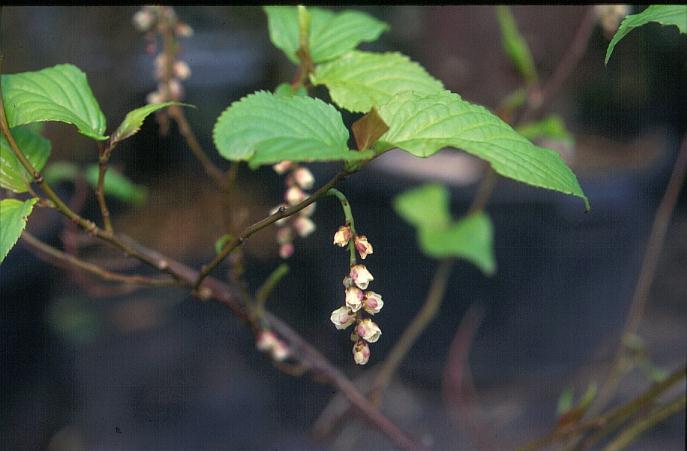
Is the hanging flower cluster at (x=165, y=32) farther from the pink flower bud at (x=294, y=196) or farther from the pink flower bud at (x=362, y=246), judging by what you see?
the pink flower bud at (x=362, y=246)

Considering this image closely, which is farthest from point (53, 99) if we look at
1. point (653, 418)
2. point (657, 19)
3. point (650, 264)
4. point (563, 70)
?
point (563, 70)

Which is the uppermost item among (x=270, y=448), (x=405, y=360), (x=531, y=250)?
(x=531, y=250)

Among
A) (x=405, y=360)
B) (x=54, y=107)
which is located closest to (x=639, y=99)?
(x=405, y=360)

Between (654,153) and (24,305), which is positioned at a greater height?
(654,153)

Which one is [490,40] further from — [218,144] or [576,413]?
[218,144]

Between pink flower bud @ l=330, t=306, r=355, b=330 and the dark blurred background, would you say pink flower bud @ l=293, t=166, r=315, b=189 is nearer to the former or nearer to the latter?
pink flower bud @ l=330, t=306, r=355, b=330

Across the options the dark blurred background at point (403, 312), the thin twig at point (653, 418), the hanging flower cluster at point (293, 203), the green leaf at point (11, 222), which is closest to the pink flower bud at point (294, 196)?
the hanging flower cluster at point (293, 203)

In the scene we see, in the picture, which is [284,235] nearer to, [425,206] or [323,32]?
[323,32]
